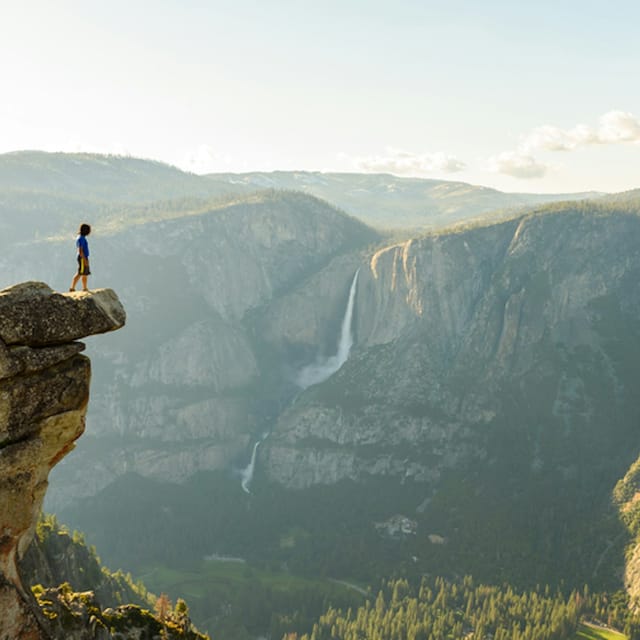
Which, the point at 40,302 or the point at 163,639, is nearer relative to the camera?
the point at 40,302

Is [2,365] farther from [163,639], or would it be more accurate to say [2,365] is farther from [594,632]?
[594,632]

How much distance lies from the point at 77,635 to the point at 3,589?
2107cm

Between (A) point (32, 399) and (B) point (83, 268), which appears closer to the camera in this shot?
(A) point (32, 399)

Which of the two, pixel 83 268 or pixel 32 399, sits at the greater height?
pixel 83 268

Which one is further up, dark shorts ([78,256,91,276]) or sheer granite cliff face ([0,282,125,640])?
dark shorts ([78,256,91,276])

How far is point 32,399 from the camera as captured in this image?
36.8 metres

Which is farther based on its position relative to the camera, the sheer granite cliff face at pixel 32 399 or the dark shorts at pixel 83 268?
the dark shorts at pixel 83 268

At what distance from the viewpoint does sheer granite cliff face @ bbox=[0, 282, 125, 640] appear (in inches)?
1412

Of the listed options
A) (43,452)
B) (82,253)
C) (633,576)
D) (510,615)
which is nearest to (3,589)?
(43,452)

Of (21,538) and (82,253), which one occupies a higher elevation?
(82,253)

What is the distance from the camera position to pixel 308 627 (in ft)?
581

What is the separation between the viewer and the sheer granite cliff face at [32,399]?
3588cm

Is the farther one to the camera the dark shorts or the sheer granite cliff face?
the dark shorts

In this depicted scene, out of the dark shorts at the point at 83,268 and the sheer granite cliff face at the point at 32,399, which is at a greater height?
the dark shorts at the point at 83,268
